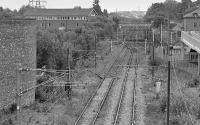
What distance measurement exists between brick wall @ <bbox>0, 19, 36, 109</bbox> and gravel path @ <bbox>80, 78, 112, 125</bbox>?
3559 mm

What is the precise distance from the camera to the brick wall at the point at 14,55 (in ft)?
61.6

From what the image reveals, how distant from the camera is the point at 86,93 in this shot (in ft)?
85.5

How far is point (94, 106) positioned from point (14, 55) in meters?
5.59

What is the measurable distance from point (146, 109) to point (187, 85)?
28.9ft

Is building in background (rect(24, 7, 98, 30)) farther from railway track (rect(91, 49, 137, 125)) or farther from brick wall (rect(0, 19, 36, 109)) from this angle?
brick wall (rect(0, 19, 36, 109))

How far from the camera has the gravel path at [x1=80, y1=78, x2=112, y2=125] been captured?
62.1 ft

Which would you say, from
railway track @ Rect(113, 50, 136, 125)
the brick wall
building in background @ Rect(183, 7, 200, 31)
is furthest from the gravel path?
building in background @ Rect(183, 7, 200, 31)

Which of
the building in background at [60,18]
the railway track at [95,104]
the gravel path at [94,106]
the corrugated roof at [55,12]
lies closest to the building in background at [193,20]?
the building in background at [60,18]

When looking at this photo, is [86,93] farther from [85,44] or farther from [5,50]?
[85,44]

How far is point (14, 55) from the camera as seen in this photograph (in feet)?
65.4

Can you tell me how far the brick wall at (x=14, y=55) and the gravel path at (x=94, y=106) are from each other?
356 centimetres

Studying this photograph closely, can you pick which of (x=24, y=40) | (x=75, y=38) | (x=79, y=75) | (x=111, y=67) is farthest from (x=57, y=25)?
(x=24, y=40)

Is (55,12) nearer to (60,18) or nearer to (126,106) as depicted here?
(60,18)

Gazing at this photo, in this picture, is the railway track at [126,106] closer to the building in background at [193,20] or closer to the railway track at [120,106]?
the railway track at [120,106]
